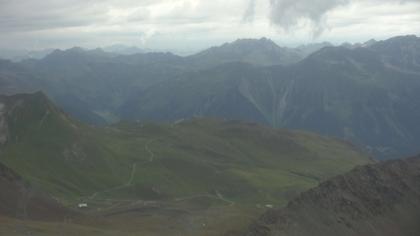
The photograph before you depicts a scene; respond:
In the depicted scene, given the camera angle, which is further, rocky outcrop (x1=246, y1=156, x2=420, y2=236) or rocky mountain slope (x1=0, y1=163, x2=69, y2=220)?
rocky mountain slope (x1=0, y1=163, x2=69, y2=220)

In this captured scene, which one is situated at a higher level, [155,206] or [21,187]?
[21,187]

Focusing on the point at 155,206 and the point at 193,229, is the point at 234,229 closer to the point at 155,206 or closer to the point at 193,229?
the point at 193,229

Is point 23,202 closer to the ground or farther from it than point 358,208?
farther from it

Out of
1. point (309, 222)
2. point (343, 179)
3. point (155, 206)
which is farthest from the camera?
point (155, 206)

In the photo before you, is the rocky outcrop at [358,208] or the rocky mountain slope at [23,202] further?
the rocky mountain slope at [23,202]

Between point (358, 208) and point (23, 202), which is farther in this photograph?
point (23, 202)

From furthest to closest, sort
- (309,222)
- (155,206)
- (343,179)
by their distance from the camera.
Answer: (155,206)
(343,179)
(309,222)

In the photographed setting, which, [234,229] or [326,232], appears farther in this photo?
[234,229]

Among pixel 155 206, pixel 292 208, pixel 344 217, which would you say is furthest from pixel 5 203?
pixel 344 217
